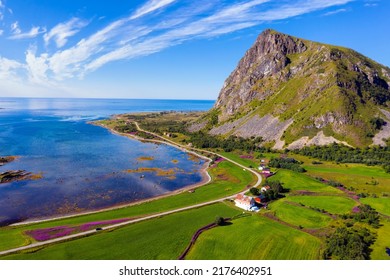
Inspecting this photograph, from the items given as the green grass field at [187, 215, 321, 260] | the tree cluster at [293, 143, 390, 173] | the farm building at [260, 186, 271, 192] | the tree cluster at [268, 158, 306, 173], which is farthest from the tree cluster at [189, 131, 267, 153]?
the green grass field at [187, 215, 321, 260]

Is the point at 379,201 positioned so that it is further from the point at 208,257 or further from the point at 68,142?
the point at 68,142

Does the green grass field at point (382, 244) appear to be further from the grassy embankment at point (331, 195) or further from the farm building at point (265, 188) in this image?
the farm building at point (265, 188)

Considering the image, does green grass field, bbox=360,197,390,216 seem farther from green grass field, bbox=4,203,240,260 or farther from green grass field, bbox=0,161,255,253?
green grass field, bbox=4,203,240,260

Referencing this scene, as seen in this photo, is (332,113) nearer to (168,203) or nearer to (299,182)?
(299,182)

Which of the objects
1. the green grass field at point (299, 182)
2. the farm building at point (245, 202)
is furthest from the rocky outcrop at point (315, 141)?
the farm building at point (245, 202)

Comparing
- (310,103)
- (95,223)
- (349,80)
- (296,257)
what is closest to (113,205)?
(95,223)
